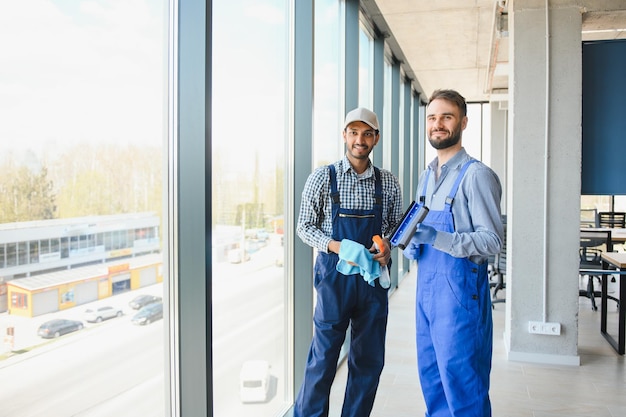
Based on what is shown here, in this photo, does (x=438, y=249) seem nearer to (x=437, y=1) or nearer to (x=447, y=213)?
(x=447, y=213)

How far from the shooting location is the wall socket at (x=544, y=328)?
369 cm

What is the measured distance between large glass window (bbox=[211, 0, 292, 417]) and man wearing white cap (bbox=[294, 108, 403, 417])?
1.03 ft

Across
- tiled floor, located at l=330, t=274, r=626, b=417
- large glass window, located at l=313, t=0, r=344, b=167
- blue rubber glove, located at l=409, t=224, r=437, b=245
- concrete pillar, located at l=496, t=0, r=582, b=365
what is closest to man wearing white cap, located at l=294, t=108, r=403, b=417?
blue rubber glove, located at l=409, t=224, r=437, b=245

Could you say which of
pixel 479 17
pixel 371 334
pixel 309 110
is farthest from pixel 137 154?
pixel 479 17

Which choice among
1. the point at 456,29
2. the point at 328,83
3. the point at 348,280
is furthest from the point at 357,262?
the point at 456,29

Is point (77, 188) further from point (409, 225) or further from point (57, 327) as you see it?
point (409, 225)

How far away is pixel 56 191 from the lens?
1202 mm

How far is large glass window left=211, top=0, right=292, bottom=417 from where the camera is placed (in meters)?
2.09

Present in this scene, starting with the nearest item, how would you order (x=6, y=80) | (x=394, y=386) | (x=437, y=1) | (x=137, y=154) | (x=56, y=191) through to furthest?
(x=6, y=80) → (x=56, y=191) → (x=137, y=154) → (x=394, y=386) → (x=437, y=1)

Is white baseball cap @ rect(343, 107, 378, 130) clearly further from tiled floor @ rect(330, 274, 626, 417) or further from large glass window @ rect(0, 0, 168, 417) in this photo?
tiled floor @ rect(330, 274, 626, 417)

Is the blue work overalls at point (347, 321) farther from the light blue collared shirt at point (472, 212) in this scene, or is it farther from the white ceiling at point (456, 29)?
the white ceiling at point (456, 29)

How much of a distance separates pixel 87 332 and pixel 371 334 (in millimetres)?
1222

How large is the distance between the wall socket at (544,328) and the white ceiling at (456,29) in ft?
7.11

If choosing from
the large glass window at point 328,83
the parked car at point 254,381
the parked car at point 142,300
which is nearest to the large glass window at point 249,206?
the parked car at point 254,381
